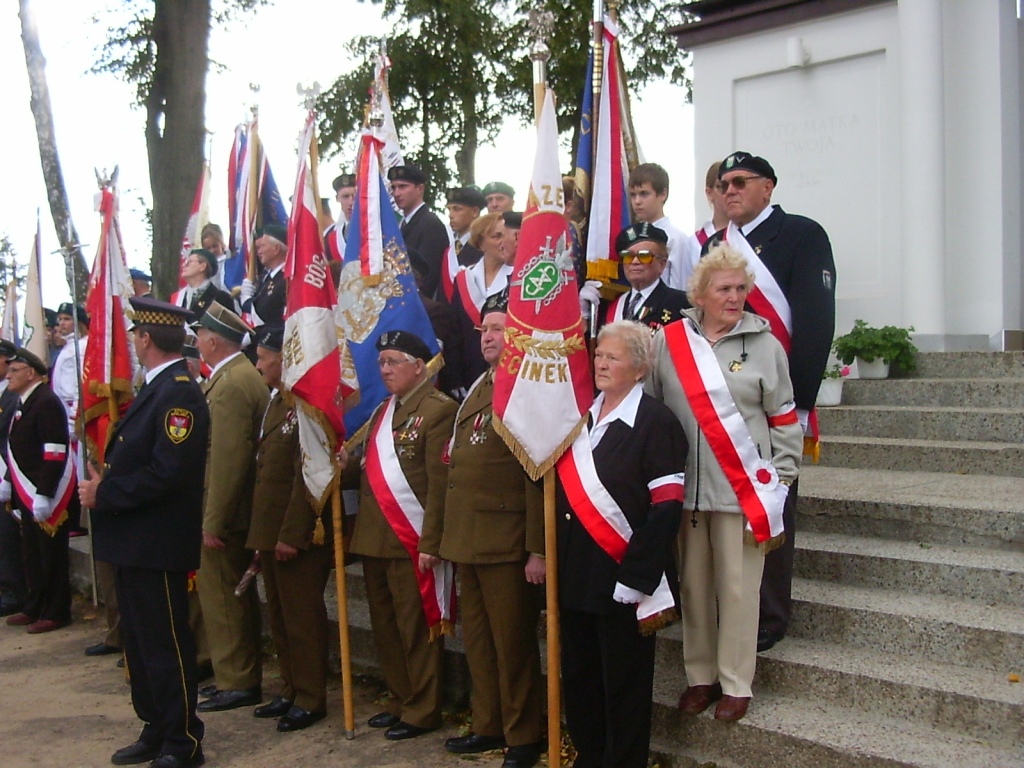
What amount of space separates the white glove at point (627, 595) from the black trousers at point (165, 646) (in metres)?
2.12

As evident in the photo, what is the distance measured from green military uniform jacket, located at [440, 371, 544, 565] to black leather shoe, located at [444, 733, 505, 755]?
86cm

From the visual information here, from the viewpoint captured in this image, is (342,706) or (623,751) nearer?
(623,751)

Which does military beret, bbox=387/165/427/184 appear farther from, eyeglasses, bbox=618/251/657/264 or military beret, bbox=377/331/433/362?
eyeglasses, bbox=618/251/657/264

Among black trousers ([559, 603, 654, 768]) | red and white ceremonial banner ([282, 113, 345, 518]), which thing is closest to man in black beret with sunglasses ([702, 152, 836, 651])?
black trousers ([559, 603, 654, 768])

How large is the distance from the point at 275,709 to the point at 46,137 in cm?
1146

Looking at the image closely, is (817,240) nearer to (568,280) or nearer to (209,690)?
(568,280)

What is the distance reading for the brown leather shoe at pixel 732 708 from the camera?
4172 millimetres

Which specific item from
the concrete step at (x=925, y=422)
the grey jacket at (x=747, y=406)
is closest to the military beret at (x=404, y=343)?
the grey jacket at (x=747, y=406)

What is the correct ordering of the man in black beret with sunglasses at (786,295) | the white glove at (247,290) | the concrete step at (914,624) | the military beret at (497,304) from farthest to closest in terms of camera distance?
the white glove at (247,290), the military beret at (497,304), the man in black beret with sunglasses at (786,295), the concrete step at (914,624)

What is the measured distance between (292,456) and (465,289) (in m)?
1.45

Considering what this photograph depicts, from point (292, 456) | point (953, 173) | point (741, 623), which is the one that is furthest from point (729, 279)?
point (953, 173)

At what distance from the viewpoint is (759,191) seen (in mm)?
4766

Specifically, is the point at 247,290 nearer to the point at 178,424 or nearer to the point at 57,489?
the point at 57,489

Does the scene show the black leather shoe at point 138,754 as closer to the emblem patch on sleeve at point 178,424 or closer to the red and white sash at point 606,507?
the emblem patch on sleeve at point 178,424
